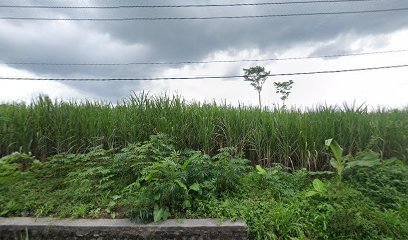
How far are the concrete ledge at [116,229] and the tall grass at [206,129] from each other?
1766mm

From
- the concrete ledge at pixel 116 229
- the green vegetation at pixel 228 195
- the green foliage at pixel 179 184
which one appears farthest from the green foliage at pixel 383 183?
the concrete ledge at pixel 116 229

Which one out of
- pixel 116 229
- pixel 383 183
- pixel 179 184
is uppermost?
pixel 179 184

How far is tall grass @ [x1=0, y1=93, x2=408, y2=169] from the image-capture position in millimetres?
4047

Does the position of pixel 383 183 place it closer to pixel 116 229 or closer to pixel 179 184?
pixel 179 184

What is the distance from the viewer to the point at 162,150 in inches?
135

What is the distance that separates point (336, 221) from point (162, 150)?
230 cm

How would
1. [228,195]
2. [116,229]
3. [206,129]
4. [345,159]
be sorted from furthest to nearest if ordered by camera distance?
[206,129], [345,159], [228,195], [116,229]

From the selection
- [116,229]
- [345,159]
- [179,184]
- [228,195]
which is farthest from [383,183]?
[116,229]

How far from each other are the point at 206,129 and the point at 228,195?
57.0 inches

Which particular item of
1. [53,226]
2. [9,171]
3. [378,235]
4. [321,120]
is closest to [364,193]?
[378,235]

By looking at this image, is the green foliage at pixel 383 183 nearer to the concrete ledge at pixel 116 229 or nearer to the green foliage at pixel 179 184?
the green foliage at pixel 179 184

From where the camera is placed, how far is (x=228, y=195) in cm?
286

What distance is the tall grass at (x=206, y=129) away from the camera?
159 inches

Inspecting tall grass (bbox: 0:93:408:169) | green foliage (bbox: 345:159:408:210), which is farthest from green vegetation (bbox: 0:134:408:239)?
Answer: tall grass (bbox: 0:93:408:169)
